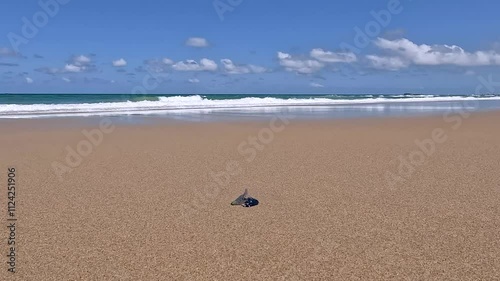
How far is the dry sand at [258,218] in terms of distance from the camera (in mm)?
3281

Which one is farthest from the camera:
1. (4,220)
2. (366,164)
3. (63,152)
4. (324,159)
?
(63,152)

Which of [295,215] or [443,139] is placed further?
[443,139]

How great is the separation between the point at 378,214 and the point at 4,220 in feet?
13.3

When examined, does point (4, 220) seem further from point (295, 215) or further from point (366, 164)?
point (366, 164)

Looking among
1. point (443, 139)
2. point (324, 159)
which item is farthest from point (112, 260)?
point (443, 139)

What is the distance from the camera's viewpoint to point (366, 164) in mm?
7418

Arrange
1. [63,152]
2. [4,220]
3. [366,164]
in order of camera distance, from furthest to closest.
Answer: [63,152] < [366,164] < [4,220]

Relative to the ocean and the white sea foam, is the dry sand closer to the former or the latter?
the ocean

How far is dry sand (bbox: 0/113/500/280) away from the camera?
3.28 metres
